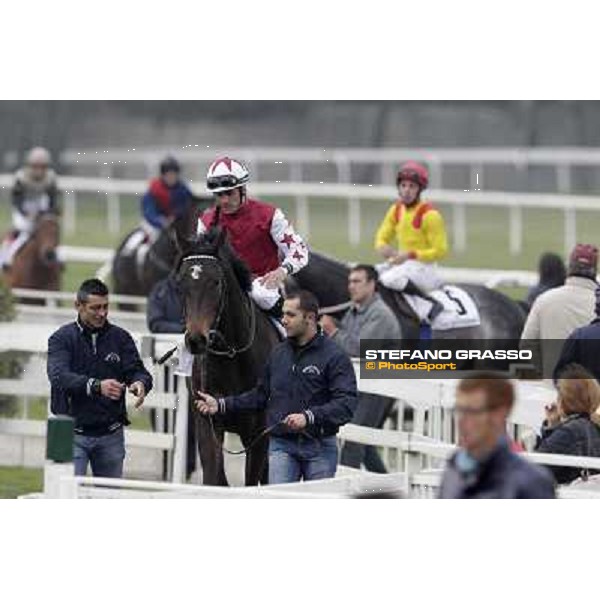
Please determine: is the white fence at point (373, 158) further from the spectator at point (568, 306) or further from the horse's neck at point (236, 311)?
the horse's neck at point (236, 311)

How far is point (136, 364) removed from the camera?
447 inches

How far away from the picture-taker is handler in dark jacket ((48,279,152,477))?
11.2 meters

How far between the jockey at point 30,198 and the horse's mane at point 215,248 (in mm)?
9626

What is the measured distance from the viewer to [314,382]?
11.0 metres

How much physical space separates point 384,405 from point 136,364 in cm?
278

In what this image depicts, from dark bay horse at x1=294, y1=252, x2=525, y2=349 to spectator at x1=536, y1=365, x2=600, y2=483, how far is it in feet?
13.4

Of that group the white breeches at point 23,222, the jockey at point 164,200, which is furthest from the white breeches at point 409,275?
the white breeches at point 23,222

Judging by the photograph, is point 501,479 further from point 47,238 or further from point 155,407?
point 47,238

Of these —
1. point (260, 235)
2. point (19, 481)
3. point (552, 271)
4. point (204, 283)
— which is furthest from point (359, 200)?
point (204, 283)

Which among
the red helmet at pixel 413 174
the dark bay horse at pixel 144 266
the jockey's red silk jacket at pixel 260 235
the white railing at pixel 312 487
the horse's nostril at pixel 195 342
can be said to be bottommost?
the white railing at pixel 312 487

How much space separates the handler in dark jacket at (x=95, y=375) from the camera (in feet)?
36.9

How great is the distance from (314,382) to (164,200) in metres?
9.97

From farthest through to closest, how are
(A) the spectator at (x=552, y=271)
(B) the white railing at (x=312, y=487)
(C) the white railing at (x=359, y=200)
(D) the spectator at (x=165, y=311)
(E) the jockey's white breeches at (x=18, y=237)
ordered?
(C) the white railing at (x=359, y=200) < (E) the jockey's white breeches at (x=18, y=237) < (A) the spectator at (x=552, y=271) < (D) the spectator at (x=165, y=311) < (B) the white railing at (x=312, y=487)
